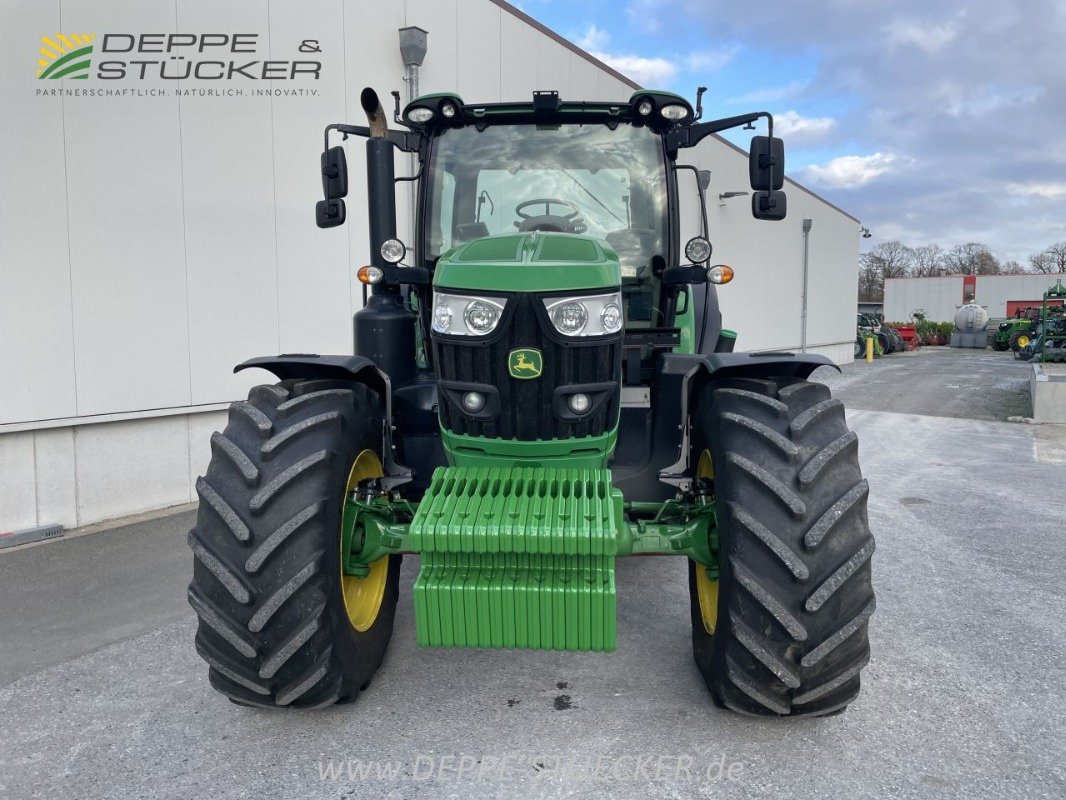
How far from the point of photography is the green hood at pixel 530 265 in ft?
9.66

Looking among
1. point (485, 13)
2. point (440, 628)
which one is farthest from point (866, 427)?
point (440, 628)

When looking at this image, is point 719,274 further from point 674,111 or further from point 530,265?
point 530,265

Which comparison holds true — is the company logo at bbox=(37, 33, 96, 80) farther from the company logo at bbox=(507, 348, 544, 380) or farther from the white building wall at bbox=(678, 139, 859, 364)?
the white building wall at bbox=(678, 139, 859, 364)

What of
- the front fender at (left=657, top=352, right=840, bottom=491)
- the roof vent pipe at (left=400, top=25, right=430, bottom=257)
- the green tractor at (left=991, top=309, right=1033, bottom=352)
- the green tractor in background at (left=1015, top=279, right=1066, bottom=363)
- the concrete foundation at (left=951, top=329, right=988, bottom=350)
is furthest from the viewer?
the concrete foundation at (left=951, top=329, right=988, bottom=350)

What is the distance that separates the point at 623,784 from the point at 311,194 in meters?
6.20

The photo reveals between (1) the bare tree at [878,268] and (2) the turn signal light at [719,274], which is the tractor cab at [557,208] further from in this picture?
(1) the bare tree at [878,268]

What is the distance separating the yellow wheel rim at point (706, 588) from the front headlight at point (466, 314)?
3.31 feet

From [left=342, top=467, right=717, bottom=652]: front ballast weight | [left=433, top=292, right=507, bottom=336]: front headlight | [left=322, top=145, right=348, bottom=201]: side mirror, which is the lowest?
[left=342, top=467, right=717, bottom=652]: front ballast weight

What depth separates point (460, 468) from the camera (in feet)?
10.0

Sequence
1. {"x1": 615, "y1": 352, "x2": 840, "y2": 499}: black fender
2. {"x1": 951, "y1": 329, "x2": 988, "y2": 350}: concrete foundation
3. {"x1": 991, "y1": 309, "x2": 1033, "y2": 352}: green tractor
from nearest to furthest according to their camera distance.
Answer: {"x1": 615, "y1": 352, "x2": 840, "y2": 499}: black fender, {"x1": 991, "y1": 309, "x2": 1033, "y2": 352}: green tractor, {"x1": 951, "y1": 329, "x2": 988, "y2": 350}: concrete foundation

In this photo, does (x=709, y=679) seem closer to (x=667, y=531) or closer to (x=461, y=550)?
(x=667, y=531)

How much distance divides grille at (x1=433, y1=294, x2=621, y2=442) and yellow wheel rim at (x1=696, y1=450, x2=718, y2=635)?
1.51 feet

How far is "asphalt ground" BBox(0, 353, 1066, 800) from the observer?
8.66ft
